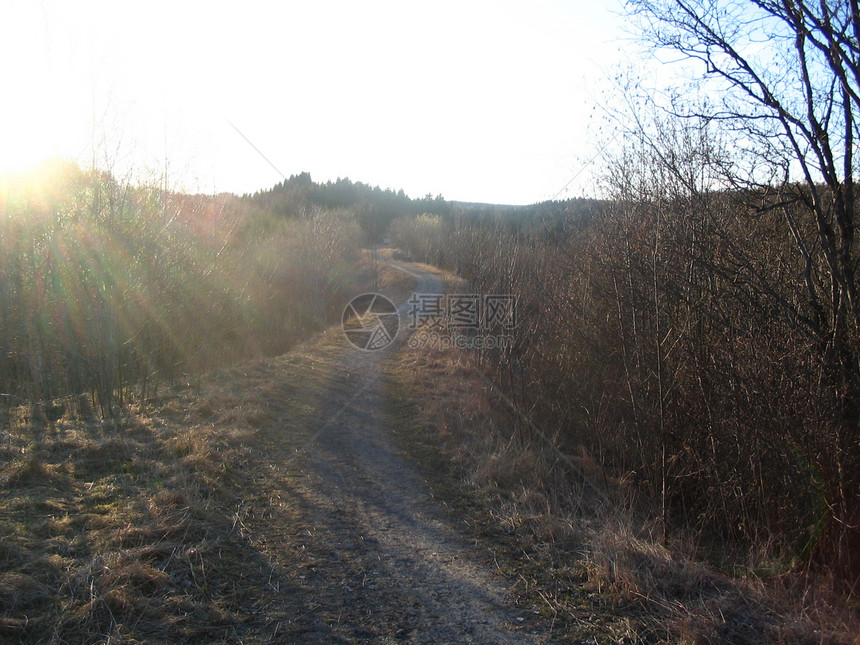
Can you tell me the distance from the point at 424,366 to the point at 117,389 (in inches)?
235

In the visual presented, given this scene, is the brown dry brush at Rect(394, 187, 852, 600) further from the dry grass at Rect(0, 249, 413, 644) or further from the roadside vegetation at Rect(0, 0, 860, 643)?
the dry grass at Rect(0, 249, 413, 644)

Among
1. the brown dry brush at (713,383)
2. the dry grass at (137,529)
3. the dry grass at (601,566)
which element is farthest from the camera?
the brown dry brush at (713,383)

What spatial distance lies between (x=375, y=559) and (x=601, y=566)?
5.21 ft

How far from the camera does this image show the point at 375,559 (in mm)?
4141

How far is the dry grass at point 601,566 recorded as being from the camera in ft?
10.5

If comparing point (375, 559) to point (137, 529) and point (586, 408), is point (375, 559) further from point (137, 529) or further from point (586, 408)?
point (586, 408)

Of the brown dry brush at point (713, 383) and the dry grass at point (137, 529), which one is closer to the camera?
the dry grass at point (137, 529)

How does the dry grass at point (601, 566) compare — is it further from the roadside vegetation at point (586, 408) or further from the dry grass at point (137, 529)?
the dry grass at point (137, 529)

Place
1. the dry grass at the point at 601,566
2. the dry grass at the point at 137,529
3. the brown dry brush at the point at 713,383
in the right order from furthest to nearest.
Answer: the brown dry brush at the point at 713,383, the dry grass at the point at 601,566, the dry grass at the point at 137,529

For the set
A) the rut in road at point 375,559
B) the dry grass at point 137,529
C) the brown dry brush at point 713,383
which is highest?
the brown dry brush at point 713,383

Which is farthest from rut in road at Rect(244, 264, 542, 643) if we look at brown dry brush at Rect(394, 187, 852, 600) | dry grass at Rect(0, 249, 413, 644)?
brown dry brush at Rect(394, 187, 852, 600)

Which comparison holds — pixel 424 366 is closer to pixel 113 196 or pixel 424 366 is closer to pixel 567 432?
pixel 567 432

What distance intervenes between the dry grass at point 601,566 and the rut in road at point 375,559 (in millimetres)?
312

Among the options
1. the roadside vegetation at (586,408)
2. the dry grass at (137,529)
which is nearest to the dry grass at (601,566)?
the roadside vegetation at (586,408)
